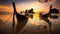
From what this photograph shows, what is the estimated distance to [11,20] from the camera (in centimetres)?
257

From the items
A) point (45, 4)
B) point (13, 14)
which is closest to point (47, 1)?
point (45, 4)

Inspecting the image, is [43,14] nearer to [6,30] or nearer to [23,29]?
[23,29]

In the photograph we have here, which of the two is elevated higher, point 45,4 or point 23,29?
point 45,4

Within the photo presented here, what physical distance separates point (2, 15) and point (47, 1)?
0.50 meters

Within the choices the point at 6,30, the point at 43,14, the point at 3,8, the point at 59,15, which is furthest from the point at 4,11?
the point at 59,15

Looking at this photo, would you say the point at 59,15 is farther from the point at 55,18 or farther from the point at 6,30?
the point at 6,30

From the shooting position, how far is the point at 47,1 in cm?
258

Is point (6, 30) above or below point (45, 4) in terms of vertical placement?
below

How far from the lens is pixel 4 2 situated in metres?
2.59

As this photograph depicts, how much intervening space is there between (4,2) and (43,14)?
436mm

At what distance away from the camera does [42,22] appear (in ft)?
8.45

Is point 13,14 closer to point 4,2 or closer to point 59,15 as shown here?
point 4,2

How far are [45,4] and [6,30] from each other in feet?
1.64

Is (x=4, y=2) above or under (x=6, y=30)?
above
